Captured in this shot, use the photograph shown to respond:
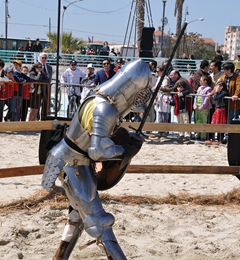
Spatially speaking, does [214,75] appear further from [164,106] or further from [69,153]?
[69,153]

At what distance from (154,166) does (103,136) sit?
9.59ft

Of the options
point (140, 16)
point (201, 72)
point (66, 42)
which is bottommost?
point (201, 72)

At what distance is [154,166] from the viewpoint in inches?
249

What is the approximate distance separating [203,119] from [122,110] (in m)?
6.65

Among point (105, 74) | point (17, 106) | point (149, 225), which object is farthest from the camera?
point (105, 74)

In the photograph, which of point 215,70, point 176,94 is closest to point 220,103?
point 215,70

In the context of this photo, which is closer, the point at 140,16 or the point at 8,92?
the point at 8,92

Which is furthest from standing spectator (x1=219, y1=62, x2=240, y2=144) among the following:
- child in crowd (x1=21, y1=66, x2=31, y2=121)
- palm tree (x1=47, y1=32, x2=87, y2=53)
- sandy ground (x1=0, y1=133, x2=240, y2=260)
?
palm tree (x1=47, y1=32, x2=87, y2=53)

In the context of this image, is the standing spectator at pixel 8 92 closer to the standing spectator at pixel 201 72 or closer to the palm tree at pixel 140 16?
the standing spectator at pixel 201 72

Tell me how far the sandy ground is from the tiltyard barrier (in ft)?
1.37

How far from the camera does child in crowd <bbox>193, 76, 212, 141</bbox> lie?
10.0 m

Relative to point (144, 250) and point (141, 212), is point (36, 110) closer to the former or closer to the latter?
point (141, 212)

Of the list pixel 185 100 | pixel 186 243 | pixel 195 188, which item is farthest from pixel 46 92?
pixel 186 243

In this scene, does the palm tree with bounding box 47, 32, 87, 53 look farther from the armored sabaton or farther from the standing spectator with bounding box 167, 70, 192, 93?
the armored sabaton
